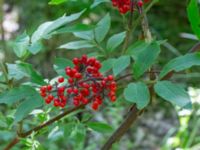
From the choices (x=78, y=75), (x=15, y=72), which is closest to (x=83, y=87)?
(x=78, y=75)

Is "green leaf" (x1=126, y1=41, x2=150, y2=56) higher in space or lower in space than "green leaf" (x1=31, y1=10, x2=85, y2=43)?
lower

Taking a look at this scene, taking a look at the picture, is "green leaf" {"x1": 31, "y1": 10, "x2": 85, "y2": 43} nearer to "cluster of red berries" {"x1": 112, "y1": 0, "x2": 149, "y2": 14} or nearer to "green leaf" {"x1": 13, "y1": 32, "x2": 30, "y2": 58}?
"green leaf" {"x1": 13, "y1": 32, "x2": 30, "y2": 58}

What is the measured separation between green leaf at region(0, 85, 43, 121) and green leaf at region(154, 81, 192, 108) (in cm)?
18

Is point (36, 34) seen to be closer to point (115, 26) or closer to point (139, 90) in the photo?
point (139, 90)

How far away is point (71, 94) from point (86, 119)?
157 millimetres

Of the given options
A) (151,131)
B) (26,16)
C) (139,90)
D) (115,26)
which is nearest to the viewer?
(139,90)

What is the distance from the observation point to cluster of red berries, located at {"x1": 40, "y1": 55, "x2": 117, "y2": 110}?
2.32 feet

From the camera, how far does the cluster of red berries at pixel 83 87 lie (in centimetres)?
71

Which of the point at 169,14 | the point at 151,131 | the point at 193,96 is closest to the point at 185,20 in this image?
the point at 169,14

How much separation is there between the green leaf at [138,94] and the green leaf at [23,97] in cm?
A: 14

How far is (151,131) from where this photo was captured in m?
2.59

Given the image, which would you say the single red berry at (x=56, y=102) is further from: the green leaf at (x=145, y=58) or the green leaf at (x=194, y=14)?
the green leaf at (x=194, y=14)

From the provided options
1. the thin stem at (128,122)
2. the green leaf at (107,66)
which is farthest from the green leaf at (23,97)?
the thin stem at (128,122)

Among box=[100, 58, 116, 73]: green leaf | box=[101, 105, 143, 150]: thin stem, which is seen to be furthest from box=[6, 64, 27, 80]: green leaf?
box=[101, 105, 143, 150]: thin stem
